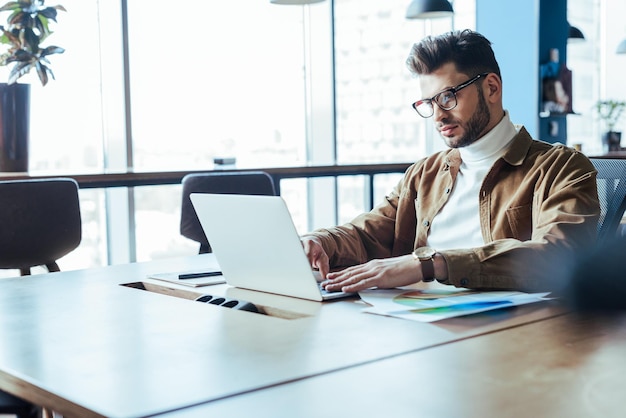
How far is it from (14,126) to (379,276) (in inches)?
97.3

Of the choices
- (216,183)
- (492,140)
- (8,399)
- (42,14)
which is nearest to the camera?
(8,399)

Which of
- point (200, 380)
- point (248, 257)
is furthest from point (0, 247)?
point (200, 380)

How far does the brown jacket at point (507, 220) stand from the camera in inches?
58.6

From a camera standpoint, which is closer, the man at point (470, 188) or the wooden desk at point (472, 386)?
the wooden desk at point (472, 386)

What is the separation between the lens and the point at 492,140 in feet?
6.63

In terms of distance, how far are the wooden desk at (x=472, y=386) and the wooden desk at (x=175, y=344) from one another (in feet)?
0.07

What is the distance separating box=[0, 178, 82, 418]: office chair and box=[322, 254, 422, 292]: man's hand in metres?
1.62

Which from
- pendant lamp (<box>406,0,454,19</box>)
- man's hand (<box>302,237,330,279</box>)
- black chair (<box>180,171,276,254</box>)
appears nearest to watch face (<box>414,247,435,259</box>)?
man's hand (<box>302,237,330,279</box>)

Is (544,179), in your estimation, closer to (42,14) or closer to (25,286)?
(25,286)

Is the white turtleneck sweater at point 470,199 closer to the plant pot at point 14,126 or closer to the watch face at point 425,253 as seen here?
the watch face at point 425,253

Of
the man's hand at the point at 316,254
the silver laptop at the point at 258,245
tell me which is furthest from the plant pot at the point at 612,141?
the silver laptop at the point at 258,245

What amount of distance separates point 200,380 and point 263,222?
1.73 ft

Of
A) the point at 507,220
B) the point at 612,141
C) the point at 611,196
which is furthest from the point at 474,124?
the point at 612,141

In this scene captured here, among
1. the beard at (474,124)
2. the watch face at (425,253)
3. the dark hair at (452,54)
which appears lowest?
Result: the watch face at (425,253)
